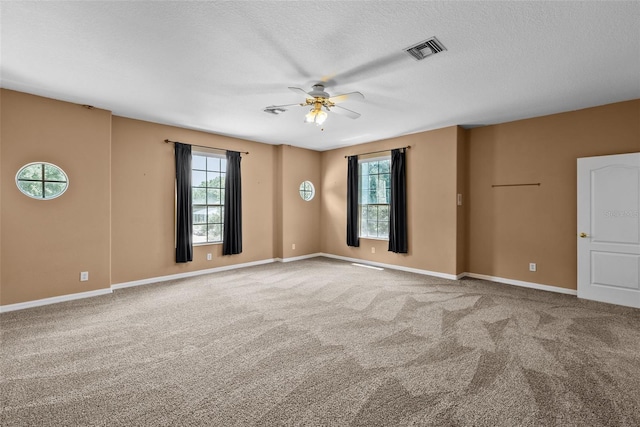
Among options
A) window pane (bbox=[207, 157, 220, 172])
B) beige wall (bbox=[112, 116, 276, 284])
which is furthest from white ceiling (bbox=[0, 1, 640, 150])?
window pane (bbox=[207, 157, 220, 172])

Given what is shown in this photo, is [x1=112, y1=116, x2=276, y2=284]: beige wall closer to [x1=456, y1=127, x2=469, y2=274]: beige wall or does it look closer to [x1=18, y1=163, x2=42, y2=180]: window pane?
[x1=18, y1=163, x2=42, y2=180]: window pane

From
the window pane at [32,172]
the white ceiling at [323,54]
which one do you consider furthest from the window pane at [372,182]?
the window pane at [32,172]

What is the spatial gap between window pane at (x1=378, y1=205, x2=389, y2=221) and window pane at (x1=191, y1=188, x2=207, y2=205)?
3.76 m

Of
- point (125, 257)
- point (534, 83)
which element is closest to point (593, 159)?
point (534, 83)

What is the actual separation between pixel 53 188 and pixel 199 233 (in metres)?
2.33

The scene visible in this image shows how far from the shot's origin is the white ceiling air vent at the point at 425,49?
2.59m

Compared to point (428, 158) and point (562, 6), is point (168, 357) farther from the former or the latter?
point (428, 158)

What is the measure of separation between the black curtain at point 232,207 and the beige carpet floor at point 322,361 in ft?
6.11

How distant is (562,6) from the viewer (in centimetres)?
215

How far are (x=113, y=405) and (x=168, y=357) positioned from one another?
0.65 m

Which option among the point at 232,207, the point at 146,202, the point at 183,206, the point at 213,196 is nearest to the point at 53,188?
the point at 146,202

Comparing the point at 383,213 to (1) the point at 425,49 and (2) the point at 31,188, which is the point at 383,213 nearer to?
(1) the point at 425,49

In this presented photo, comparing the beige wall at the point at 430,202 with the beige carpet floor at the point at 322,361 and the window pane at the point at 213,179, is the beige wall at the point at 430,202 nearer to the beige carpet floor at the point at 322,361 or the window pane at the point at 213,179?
the beige carpet floor at the point at 322,361

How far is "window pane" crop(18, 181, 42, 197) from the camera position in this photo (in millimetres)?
3846
